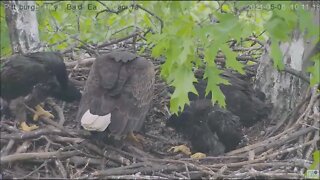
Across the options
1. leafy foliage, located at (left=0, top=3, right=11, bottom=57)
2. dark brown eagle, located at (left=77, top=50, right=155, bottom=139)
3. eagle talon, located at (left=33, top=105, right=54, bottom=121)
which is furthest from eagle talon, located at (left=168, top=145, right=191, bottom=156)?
leafy foliage, located at (left=0, top=3, right=11, bottom=57)

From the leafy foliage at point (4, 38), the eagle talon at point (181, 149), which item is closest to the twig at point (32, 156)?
the eagle talon at point (181, 149)

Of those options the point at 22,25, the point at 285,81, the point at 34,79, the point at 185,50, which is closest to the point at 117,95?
the point at 34,79

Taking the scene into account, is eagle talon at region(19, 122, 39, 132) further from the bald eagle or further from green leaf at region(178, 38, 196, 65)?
green leaf at region(178, 38, 196, 65)

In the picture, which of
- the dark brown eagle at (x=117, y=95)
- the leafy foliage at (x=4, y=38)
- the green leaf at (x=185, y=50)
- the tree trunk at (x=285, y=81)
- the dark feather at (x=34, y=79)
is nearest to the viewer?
the green leaf at (x=185, y=50)

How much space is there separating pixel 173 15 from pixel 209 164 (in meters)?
1.94

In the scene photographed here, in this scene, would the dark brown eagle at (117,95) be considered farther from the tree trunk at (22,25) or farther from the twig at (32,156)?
the tree trunk at (22,25)

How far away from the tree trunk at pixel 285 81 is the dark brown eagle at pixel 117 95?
1.48m

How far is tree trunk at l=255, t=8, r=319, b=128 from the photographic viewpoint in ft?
20.8

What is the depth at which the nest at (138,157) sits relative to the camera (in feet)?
16.2

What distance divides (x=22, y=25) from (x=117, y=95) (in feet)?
4.21

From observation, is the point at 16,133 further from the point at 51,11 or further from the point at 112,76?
the point at 51,11

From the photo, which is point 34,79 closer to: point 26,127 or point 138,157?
point 26,127

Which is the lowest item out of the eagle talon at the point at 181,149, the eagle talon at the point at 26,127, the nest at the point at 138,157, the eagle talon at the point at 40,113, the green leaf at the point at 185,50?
the eagle talon at the point at 181,149

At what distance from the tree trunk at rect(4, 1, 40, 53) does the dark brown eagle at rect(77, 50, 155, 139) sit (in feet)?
2.39
